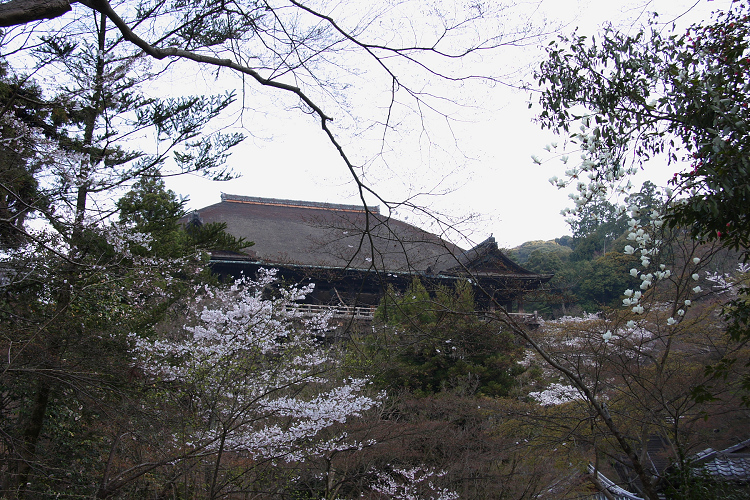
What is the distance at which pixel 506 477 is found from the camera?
5.94 meters

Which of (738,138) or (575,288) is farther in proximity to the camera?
(575,288)

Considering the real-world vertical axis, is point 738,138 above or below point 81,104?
below

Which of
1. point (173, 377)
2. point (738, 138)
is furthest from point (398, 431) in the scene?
point (738, 138)

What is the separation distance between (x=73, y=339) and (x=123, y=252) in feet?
2.94

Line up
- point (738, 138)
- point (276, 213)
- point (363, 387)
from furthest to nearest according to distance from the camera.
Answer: point (276, 213), point (363, 387), point (738, 138)

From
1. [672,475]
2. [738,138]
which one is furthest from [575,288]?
[738,138]

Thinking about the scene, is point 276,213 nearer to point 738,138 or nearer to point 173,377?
point 173,377

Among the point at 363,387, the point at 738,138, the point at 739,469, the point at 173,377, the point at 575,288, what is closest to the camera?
the point at 738,138

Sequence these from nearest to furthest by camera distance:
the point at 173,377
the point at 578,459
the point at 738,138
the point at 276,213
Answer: the point at 738,138 < the point at 173,377 < the point at 578,459 < the point at 276,213

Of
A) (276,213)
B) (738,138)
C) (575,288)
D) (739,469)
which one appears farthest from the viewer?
(575,288)

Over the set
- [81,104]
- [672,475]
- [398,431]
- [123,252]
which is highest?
[81,104]

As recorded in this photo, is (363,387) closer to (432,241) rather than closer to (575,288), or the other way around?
(432,241)

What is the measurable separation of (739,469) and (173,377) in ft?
24.7

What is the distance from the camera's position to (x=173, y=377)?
573 cm
